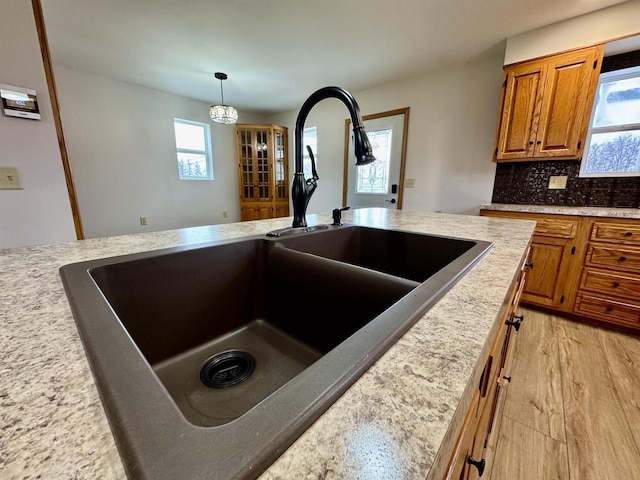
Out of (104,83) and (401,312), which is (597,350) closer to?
(401,312)

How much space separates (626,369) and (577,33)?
238 cm

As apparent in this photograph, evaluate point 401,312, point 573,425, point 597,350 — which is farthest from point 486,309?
point 597,350

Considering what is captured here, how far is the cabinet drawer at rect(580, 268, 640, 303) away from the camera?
1771 millimetres

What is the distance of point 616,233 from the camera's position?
1770mm

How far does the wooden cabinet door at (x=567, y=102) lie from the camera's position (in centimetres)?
184

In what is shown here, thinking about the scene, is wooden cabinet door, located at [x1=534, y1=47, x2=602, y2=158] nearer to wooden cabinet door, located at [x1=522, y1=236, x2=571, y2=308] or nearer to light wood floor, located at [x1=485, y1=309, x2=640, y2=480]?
wooden cabinet door, located at [x1=522, y1=236, x2=571, y2=308]

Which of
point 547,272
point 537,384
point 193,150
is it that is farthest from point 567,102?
point 193,150

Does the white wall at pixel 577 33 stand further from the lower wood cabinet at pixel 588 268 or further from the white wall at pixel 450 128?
the lower wood cabinet at pixel 588 268

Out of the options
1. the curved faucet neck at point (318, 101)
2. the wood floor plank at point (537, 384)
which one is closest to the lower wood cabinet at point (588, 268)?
the wood floor plank at point (537, 384)

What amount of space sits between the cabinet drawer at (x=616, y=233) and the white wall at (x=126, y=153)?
184 inches

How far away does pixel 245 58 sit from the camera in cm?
Result: 262

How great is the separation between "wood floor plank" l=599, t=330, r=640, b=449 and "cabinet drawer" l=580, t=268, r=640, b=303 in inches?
11.9

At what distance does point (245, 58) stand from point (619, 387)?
3.84 metres

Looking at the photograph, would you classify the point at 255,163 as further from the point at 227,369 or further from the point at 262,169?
the point at 227,369
